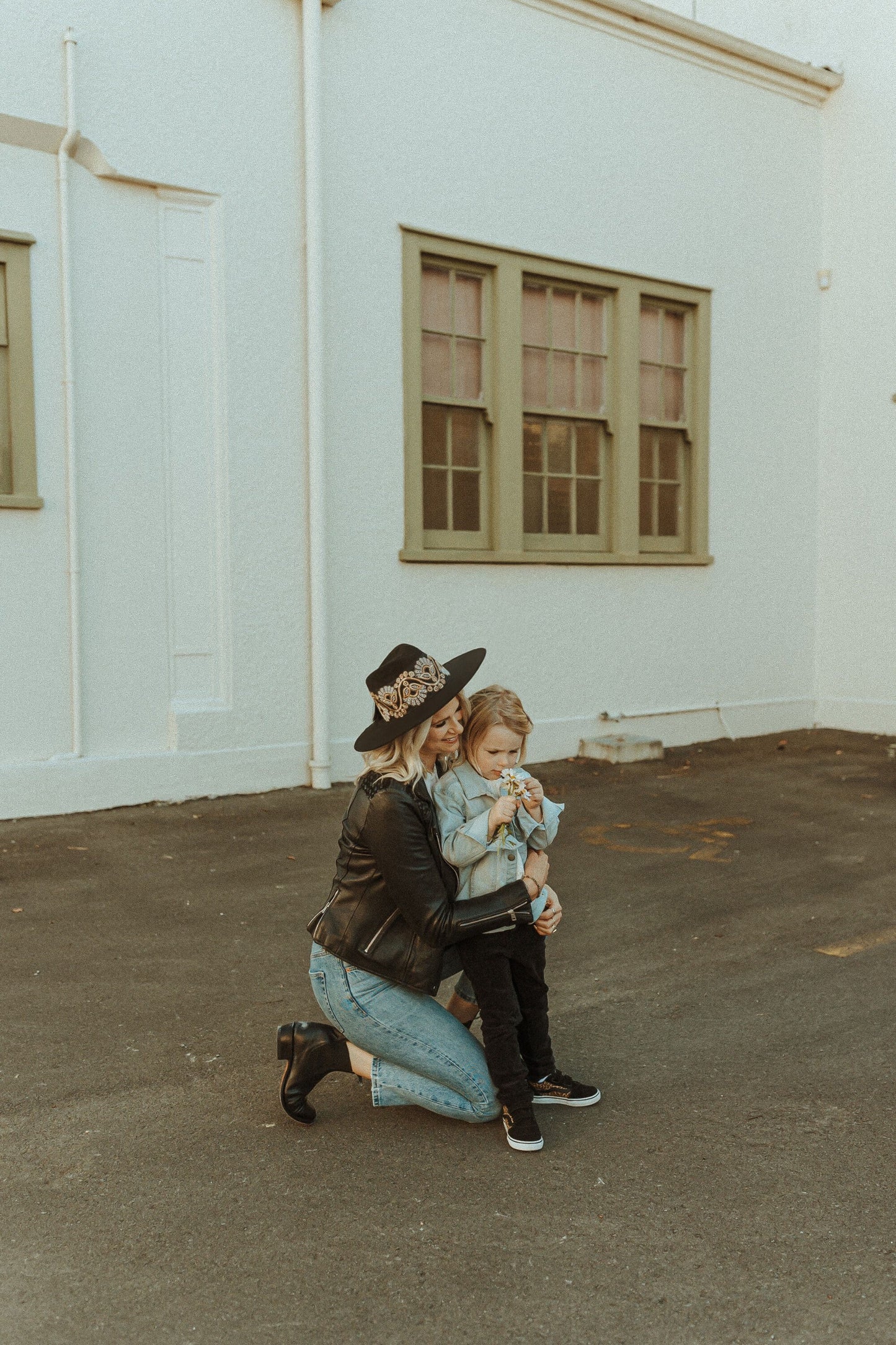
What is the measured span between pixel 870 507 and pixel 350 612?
5.50m

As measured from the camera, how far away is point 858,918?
5.68m

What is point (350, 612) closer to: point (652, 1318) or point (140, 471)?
point (140, 471)

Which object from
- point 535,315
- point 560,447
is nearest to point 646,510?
point 560,447

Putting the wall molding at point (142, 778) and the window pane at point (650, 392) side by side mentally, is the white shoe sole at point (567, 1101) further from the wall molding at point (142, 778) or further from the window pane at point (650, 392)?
the window pane at point (650, 392)

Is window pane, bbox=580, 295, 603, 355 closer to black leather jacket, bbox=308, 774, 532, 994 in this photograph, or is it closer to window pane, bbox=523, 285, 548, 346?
window pane, bbox=523, 285, 548, 346

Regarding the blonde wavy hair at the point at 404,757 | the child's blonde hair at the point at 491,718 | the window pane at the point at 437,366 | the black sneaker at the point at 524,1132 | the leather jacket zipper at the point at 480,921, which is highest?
the window pane at the point at 437,366

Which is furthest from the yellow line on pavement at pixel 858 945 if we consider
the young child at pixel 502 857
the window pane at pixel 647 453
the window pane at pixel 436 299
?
the window pane at pixel 647 453

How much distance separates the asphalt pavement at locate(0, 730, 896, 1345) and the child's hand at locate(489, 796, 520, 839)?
92cm

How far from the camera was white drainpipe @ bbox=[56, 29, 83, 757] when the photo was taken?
723cm

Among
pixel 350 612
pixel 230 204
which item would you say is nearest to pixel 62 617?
pixel 350 612

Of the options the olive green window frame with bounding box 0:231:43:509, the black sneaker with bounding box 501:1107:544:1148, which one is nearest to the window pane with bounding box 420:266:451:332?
the olive green window frame with bounding box 0:231:43:509

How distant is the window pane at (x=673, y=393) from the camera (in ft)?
34.8

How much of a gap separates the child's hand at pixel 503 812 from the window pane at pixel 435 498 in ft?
19.6

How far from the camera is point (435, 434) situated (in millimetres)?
9164
